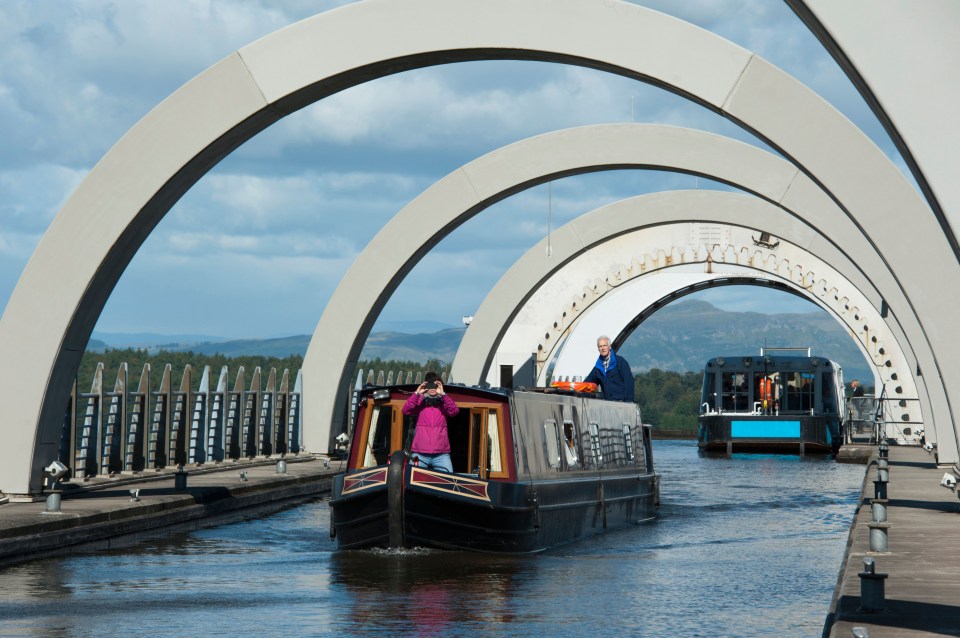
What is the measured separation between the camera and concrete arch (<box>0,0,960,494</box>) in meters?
17.6

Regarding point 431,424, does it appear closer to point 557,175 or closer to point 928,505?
point 928,505

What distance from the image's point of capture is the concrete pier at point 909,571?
8.09 m

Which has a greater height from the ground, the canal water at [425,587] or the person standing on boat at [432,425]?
the person standing on boat at [432,425]

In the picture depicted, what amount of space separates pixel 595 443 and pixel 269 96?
6615 millimetres

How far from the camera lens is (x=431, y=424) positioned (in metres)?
15.1

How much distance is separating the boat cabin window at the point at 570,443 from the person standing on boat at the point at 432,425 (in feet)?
9.77

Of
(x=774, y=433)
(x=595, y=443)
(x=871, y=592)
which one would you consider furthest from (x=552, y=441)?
(x=774, y=433)

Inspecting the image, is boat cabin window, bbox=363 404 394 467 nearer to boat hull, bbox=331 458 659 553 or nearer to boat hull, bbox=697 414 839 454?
boat hull, bbox=331 458 659 553

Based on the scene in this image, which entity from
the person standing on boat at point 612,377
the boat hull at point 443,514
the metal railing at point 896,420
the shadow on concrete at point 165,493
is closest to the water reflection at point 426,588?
the boat hull at point 443,514

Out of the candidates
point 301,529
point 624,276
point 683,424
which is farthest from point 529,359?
point 683,424

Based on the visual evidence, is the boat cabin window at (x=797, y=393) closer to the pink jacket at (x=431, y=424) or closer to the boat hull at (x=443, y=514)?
the boat hull at (x=443, y=514)

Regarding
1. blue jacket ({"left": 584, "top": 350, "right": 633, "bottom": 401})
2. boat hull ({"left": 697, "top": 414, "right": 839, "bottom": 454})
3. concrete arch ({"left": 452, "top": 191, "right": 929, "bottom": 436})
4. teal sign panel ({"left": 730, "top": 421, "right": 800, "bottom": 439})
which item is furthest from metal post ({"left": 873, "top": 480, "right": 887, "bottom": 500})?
teal sign panel ({"left": 730, "top": 421, "right": 800, "bottom": 439})

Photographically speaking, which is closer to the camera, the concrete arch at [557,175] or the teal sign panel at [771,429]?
the concrete arch at [557,175]

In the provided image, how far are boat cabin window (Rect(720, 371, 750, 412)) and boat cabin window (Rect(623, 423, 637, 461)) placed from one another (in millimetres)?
26869
